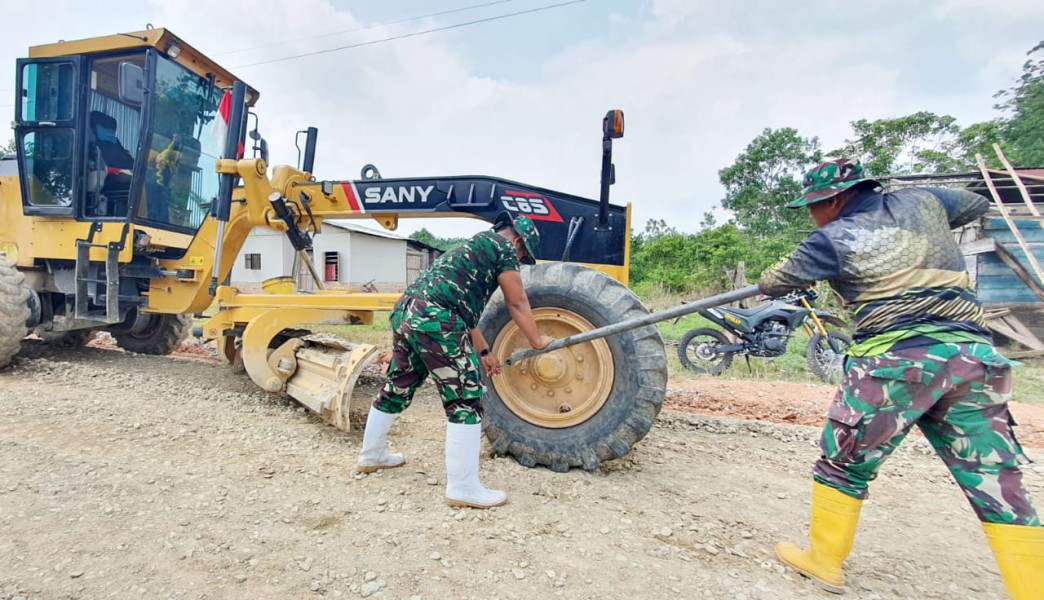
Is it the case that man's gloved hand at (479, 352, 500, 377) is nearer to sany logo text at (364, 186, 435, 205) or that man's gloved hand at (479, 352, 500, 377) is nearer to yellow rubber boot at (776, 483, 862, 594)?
yellow rubber boot at (776, 483, 862, 594)

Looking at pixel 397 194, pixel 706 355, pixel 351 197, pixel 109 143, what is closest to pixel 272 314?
pixel 351 197

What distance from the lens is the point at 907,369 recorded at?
1853mm

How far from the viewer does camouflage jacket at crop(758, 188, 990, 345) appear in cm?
188

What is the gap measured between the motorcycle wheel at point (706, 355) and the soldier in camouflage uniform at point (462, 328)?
455cm

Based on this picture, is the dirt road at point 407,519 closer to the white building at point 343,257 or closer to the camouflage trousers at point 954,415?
the camouflage trousers at point 954,415

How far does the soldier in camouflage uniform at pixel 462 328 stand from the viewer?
256cm

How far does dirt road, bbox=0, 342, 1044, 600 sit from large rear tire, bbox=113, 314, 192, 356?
8.49ft

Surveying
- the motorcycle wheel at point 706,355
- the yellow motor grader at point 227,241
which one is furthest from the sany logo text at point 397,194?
the motorcycle wheel at point 706,355

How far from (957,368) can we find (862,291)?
15.4 inches

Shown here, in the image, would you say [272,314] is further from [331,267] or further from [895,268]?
[331,267]

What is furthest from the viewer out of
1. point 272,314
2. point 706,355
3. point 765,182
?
point 765,182

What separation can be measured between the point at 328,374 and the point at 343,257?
20.8 meters

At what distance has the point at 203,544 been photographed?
2.16 metres

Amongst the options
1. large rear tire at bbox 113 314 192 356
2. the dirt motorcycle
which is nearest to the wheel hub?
the dirt motorcycle
